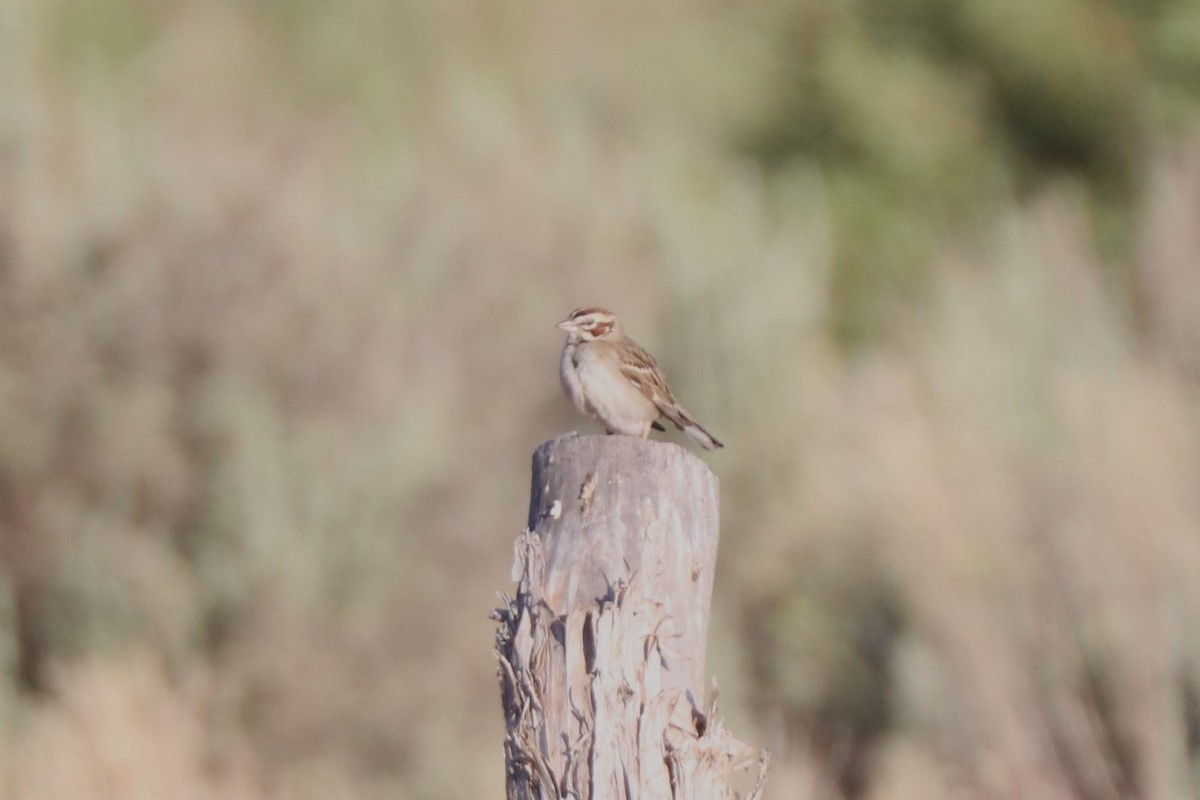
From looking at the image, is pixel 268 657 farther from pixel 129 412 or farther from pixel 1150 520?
pixel 1150 520

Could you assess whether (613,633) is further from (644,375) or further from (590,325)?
(590,325)

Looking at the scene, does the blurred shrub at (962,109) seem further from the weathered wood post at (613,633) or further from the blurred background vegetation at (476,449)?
the weathered wood post at (613,633)

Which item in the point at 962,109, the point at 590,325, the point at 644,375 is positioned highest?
the point at 962,109

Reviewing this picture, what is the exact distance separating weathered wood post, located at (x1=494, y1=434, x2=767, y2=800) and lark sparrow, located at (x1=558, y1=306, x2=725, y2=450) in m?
2.14

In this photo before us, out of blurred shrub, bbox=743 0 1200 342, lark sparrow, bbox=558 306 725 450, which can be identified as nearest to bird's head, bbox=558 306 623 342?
lark sparrow, bbox=558 306 725 450

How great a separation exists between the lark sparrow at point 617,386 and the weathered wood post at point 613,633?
214 centimetres

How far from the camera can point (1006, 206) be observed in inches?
551

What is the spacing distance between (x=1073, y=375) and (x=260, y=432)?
170 inches

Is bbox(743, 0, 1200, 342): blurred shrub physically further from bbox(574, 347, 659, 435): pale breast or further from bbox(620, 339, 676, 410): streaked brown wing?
bbox(574, 347, 659, 435): pale breast

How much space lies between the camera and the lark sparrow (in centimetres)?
621

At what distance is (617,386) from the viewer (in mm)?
6207

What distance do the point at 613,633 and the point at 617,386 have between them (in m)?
2.52

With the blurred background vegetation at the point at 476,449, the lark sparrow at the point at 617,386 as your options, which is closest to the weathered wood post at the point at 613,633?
the lark sparrow at the point at 617,386

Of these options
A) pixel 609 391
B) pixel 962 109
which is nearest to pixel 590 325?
pixel 609 391
